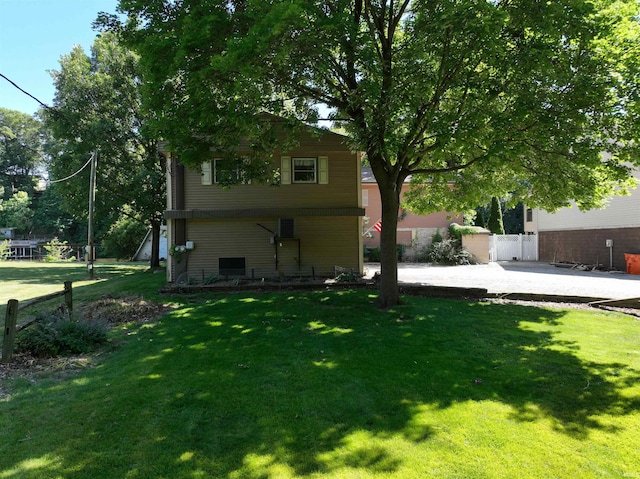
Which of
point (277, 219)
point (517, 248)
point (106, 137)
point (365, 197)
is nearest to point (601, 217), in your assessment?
point (517, 248)

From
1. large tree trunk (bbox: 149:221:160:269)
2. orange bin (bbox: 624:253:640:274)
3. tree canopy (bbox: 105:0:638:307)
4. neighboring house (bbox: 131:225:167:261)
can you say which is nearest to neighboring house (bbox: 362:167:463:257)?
orange bin (bbox: 624:253:640:274)

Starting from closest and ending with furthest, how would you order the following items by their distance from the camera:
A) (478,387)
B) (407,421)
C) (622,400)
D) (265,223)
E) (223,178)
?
(407,421), (622,400), (478,387), (223,178), (265,223)

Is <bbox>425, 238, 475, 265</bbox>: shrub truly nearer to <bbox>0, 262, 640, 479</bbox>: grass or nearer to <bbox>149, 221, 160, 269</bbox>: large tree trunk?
<bbox>0, 262, 640, 479</bbox>: grass

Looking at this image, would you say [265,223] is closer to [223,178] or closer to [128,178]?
[223,178]

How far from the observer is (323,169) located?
1423 cm

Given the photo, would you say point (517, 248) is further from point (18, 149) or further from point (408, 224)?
point (18, 149)

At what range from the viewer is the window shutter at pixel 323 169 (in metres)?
14.2

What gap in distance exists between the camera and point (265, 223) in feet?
46.2

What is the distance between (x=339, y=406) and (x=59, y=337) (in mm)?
4463

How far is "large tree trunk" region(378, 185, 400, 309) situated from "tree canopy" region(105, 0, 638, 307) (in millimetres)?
1148

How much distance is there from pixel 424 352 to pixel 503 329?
233 cm

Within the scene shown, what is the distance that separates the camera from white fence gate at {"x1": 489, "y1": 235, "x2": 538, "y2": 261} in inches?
1033

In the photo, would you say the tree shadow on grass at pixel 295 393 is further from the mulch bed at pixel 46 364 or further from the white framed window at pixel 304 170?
the white framed window at pixel 304 170

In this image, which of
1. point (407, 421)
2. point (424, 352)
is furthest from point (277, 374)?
point (424, 352)
